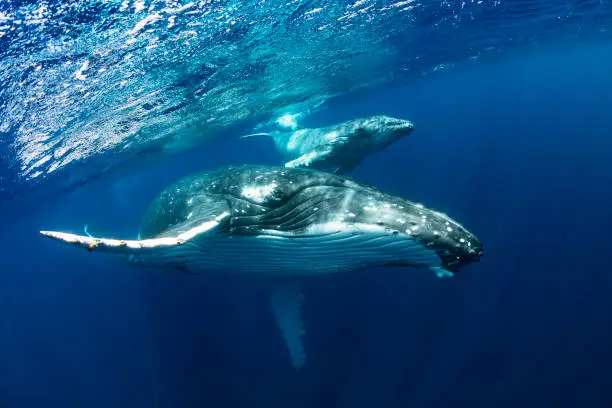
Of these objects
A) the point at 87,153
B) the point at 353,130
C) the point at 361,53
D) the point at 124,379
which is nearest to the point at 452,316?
the point at 353,130

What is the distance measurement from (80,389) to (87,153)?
49.3ft

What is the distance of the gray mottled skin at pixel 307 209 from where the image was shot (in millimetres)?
4254

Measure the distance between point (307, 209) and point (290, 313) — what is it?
5.93 meters

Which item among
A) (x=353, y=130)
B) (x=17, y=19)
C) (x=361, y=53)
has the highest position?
(x=17, y=19)

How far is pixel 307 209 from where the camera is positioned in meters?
5.12

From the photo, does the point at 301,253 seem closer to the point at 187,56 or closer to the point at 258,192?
the point at 258,192

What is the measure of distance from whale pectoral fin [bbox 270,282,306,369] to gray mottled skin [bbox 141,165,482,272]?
4.08 meters

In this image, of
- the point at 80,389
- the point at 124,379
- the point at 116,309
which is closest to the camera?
the point at 124,379

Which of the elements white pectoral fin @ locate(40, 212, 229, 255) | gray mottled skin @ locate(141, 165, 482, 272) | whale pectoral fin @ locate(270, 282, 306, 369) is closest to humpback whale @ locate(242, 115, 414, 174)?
whale pectoral fin @ locate(270, 282, 306, 369)

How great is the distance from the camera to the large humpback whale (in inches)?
166

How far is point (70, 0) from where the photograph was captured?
7.17 metres

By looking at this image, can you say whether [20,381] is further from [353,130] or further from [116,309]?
[353,130]

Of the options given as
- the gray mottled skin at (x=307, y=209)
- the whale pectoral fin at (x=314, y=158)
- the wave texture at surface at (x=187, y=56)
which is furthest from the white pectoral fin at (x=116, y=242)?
the whale pectoral fin at (x=314, y=158)

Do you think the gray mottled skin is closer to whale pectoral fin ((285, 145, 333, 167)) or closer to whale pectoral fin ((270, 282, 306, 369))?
whale pectoral fin ((270, 282, 306, 369))
